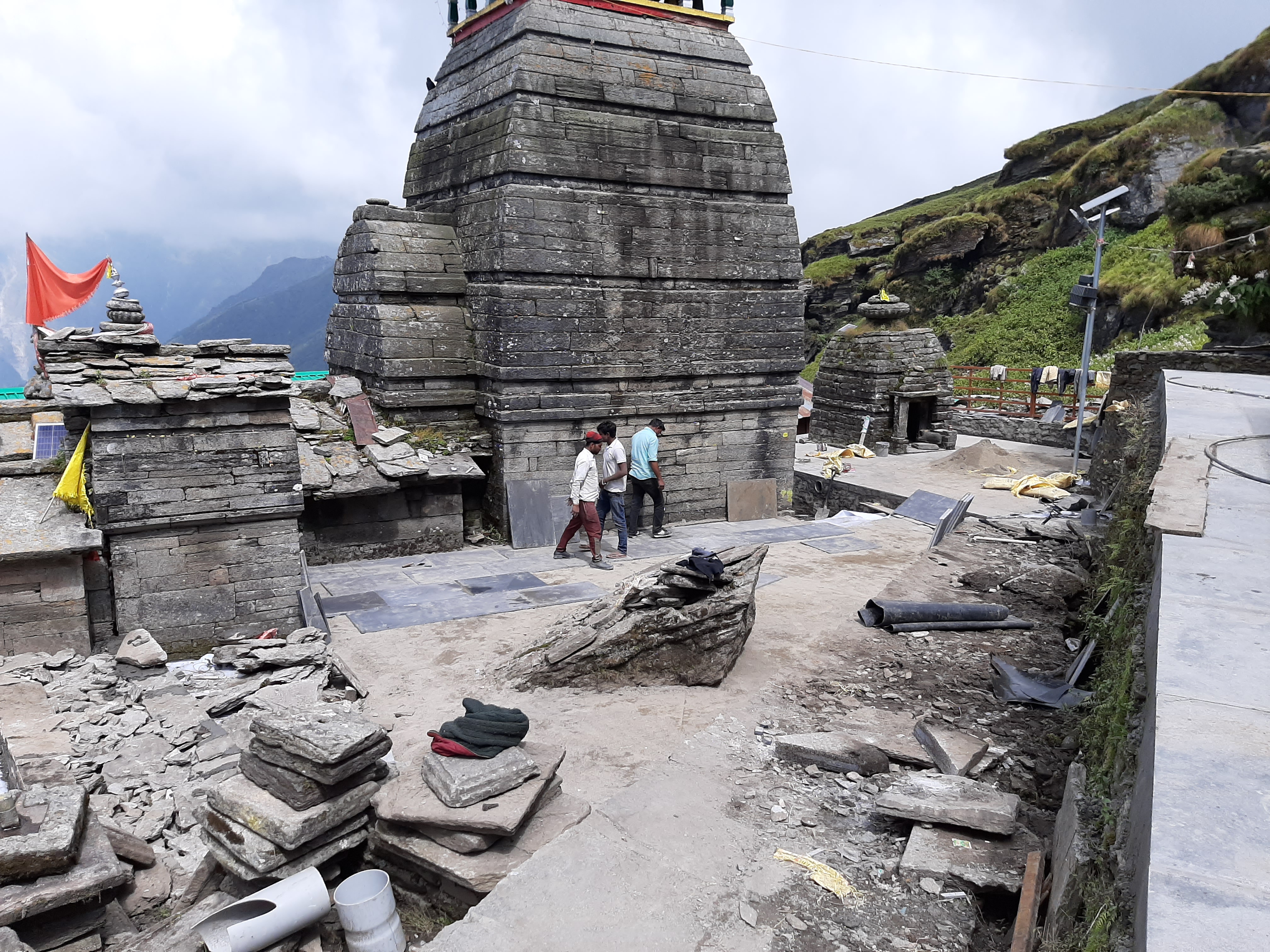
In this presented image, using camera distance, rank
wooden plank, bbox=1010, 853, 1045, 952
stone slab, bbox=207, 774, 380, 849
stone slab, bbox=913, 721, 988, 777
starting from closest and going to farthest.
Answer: wooden plank, bbox=1010, 853, 1045, 952, stone slab, bbox=207, 774, 380, 849, stone slab, bbox=913, 721, 988, 777

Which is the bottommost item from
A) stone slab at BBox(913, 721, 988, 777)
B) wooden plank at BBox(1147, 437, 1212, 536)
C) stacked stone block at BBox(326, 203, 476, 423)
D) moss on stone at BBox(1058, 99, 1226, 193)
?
stone slab at BBox(913, 721, 988, 777)

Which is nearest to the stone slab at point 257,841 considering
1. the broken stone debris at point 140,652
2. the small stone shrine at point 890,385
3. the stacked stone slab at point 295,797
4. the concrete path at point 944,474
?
the stacked stone slab at point 295,797

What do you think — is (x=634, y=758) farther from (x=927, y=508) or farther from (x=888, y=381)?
(x=888, y=381)

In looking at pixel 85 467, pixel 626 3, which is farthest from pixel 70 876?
pixel 626 3

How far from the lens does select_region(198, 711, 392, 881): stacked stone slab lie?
4.14 metres

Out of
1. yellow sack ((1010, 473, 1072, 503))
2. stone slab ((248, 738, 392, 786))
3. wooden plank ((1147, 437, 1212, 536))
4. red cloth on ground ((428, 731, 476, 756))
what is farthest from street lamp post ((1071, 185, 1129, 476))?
stone slab ((248, 738, 392, 786))

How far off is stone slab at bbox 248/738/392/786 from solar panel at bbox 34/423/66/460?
19.0ft

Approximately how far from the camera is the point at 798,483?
19781 mm

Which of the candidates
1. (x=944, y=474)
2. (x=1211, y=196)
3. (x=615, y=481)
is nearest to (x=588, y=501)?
(x=615, y=481)

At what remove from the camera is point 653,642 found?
251 inches

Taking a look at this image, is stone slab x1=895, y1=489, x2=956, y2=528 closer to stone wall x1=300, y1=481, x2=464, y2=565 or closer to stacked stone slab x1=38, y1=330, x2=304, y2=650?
stone wall x1=300, y1=481, x2=464, y2=565

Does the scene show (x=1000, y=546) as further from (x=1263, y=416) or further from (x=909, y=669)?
(x=909, y=669)

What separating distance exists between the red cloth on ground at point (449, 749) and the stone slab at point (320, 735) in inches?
11.9

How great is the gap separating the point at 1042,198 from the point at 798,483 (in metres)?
29.1
